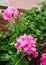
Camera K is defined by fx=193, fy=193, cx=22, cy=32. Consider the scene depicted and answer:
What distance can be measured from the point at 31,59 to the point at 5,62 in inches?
5.6

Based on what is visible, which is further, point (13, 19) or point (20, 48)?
point (13, 19)

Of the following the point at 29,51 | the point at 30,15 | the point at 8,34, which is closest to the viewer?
the point at 29,51

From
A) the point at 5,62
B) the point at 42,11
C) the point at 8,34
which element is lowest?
the point at 5,62

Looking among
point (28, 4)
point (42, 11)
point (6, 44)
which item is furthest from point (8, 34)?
point (28, 4)

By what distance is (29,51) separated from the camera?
2.86ft

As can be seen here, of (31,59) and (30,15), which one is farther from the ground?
(30,15)

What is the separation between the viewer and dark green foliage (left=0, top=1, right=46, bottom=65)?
95cm

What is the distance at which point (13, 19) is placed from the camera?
3.84 ft

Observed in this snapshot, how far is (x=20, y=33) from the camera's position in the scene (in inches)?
41.7

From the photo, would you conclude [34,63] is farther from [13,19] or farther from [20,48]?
[13,19]

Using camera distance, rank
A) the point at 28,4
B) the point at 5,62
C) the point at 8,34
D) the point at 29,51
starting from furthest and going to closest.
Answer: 1. the point at 28,4
2. the point at 8,34
3. the point at 5,62
4. the point at 29,51

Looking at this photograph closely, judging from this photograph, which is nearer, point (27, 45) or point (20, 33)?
point (27, 45)

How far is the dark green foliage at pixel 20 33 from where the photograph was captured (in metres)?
0.95

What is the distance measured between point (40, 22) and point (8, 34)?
22 cm
